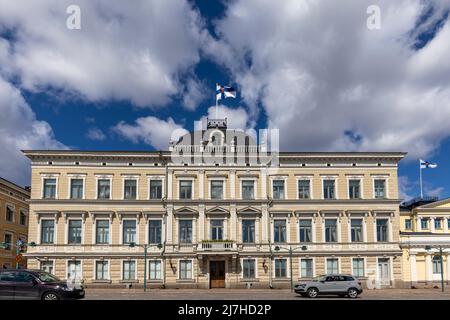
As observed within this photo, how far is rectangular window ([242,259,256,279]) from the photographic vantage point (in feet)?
148

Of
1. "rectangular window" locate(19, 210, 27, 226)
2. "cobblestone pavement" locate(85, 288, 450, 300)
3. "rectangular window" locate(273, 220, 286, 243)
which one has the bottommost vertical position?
"cobblestone pavement" locate(85, 288, 450, 300)

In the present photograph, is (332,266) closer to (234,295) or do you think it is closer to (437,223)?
(234,295)

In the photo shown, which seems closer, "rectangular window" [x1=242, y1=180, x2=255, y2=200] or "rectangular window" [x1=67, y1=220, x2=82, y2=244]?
"rectangular window" [x1=67, y1=220, x2=82, y2=244]

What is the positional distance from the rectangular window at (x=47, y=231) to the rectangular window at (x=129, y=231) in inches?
258

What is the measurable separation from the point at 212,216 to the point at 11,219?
80.0ft

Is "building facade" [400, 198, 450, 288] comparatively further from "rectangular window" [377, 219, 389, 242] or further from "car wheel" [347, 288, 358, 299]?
"car wheel" [347, 288, 358, 299]

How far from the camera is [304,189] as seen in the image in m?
46.6

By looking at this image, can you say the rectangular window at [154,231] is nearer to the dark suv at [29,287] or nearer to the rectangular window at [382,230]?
the rectangular window at [382,230]

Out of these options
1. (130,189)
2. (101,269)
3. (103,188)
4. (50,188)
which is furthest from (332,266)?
(50,188)

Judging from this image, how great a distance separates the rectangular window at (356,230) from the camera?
4616 cm

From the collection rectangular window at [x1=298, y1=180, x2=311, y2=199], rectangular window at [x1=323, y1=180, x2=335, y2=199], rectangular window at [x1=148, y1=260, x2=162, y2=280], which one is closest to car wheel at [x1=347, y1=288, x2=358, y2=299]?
rectangular window at [x1=298, y1=180, x2=311, y2=199]

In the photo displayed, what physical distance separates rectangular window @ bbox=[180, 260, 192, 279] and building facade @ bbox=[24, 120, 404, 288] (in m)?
0.09

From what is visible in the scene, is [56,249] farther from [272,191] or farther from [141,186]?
[272,191]

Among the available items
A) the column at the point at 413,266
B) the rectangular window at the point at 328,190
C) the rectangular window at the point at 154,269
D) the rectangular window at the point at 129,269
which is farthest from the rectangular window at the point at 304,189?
the rectangular window at the point at 129,269
